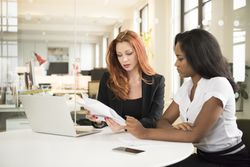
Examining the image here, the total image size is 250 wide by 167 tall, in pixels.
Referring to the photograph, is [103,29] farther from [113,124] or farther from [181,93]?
[113,124]

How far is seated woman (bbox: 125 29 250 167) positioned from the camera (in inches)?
57.5

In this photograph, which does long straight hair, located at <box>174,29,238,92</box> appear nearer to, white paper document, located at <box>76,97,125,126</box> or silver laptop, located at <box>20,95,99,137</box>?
white paper document, located at <box>76,97,125,126</box>

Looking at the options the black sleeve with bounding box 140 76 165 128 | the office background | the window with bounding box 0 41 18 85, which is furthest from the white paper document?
the window with bounding box 0 41 18 85

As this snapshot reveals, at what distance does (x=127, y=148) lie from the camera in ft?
4.44

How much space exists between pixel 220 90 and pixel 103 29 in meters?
3.49

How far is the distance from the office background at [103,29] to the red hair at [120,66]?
6.13 ft

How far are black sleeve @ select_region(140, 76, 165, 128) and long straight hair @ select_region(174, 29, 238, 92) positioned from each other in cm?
45

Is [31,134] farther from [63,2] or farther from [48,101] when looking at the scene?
[63,2]

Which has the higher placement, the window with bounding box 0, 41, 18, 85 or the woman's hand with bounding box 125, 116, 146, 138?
the window with bounding box 0, 41, 18, 85

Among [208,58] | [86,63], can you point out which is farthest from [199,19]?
[208,58]

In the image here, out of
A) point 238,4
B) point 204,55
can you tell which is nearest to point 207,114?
point 204,55

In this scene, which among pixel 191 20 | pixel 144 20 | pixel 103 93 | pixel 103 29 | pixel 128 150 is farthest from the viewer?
pixel 144 20

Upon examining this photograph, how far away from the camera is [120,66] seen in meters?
2.13

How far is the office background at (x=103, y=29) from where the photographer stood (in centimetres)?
374
